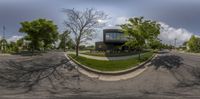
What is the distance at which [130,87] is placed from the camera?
552 inches

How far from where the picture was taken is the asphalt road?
11508 mm

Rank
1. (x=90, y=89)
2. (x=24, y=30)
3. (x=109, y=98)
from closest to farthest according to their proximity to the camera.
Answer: (x=109, y=98), (x=90, y=89), (x=24, y=30)

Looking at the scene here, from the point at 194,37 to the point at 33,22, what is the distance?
156 ft

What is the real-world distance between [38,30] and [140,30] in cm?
2901

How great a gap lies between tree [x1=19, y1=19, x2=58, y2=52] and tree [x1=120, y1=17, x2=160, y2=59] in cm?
2711

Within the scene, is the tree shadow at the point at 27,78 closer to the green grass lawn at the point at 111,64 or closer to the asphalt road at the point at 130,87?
the asphalt road at the point at 130,87

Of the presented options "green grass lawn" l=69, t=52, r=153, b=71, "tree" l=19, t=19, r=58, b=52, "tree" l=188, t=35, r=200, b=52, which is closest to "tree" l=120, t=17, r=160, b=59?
"green grass lawn" l=69, t=52, r=153, b=71

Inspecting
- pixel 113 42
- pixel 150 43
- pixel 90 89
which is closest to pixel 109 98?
pixel 90 89

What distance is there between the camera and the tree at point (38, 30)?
5223 cm

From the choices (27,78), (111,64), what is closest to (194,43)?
(111,64)

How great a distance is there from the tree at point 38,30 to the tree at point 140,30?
1067 inches

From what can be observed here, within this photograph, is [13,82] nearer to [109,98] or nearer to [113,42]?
[109,98]

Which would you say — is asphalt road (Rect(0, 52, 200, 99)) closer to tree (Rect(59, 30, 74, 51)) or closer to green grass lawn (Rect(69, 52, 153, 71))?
green grass lawn (Rect(69, 52, 153, 71))

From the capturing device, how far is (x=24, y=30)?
52312 millimetres
